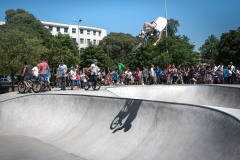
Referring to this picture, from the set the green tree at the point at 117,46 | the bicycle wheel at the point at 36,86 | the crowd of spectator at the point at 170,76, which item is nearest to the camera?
the bicycle wheel at the point at 36,86

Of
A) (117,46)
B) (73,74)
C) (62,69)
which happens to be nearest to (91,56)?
(117,46)

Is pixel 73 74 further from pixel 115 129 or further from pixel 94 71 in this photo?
pixel 115 129

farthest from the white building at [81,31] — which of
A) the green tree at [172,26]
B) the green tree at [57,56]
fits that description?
the green tree at [57,56]

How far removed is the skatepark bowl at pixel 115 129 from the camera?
4879 millimetres

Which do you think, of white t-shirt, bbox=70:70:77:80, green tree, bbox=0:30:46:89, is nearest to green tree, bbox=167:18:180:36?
green tree, bbox=0:30:46:89

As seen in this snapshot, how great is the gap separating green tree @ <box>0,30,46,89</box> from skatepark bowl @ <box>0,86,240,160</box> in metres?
19.2

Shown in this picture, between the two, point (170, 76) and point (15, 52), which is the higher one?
point (15, 52)

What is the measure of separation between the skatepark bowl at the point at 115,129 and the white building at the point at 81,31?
9219cm

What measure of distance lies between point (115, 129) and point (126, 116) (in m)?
0.47

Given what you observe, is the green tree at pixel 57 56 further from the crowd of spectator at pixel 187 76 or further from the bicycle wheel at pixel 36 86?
the bicycle wheel at pixel 36 86

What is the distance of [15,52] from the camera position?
3020cm

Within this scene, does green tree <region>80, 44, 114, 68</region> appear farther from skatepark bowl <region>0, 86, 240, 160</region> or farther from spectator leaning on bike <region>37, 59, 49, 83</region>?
skatepark bowl <region>0, 86, 240, 160</region>

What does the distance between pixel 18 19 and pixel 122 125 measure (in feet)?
226

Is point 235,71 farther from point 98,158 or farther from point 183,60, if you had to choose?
point 183,60
